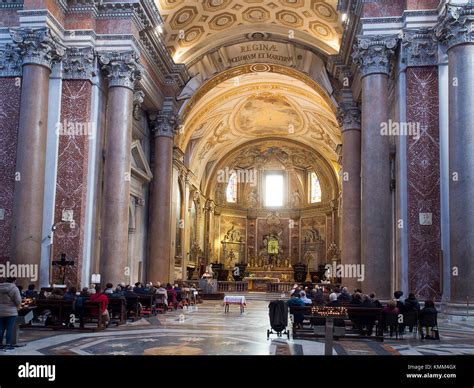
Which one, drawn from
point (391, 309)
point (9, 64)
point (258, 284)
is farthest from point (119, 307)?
point (258, 284)

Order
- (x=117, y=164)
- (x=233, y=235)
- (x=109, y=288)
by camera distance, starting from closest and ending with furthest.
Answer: (x=109, y=288), (x=117, y=164), (x=233, y=235)

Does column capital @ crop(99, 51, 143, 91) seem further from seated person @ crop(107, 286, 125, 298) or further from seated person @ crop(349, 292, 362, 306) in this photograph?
seated person @ crop(349, 292, 362, 306)

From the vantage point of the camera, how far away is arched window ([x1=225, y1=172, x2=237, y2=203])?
143 feet

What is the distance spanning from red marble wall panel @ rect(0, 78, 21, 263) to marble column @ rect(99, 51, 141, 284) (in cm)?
263

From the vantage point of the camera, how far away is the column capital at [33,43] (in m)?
16.8

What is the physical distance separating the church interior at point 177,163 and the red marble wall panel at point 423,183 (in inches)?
1.5

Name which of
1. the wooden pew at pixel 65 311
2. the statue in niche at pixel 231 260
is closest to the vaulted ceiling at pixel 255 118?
the statue in niche at pixel 231 260

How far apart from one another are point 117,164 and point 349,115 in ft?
33.4

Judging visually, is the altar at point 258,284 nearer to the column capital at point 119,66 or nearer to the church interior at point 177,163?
the church interior at point 177,163

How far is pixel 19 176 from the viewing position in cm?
1645

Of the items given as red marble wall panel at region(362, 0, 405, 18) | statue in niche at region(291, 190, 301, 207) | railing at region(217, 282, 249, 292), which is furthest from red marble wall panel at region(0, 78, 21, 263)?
statue in niche at region(291, 190, 301, 207)

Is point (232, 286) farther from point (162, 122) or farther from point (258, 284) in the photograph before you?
point (162, 122)

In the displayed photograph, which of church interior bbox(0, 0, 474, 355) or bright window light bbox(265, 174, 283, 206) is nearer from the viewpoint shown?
church interior bbox(0, 0, 474, 355)

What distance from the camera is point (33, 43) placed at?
16766mm
